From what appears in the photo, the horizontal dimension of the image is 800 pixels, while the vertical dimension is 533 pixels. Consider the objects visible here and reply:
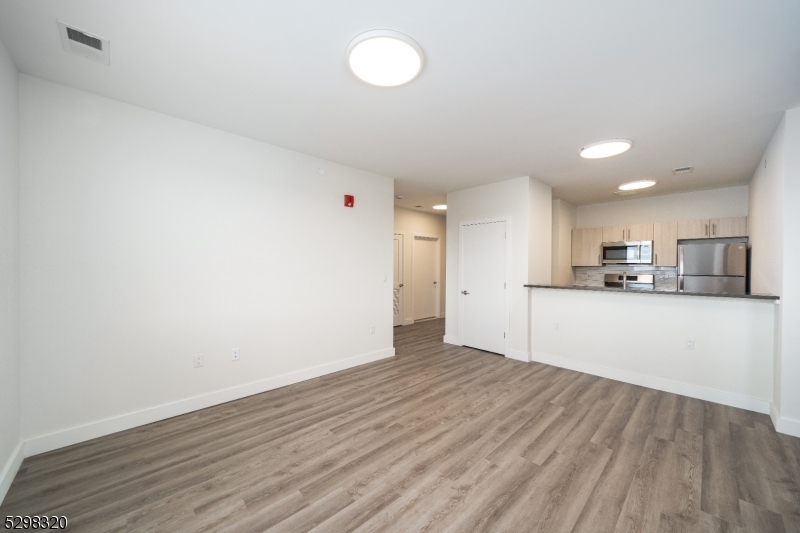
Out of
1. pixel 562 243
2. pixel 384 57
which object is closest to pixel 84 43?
pixel 384 57

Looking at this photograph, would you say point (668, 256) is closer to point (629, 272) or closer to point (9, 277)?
point (629, 272)

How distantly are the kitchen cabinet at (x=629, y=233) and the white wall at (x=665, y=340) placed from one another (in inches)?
96.4

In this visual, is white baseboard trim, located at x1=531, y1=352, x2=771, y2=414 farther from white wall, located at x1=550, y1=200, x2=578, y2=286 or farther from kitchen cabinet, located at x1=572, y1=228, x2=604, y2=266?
kitchen cabinet, located at x1=572, y1=228, x2=604, y2=266

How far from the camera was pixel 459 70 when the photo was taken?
2.09 m

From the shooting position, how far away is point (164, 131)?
2.76 m

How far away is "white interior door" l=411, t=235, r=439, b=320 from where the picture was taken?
24.0 feet

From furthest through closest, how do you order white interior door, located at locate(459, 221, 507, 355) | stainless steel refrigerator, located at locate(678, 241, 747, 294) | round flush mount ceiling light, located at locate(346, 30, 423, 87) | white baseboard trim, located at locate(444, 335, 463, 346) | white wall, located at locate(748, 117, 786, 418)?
white baseboard trim, located at locate(444, 335, 463, 346) → white interior door, located at locate(459, 221, 507, 355) → stainless steel refrigerator, located at locate(678, 241, 747, 294) → white wall, located at locate(748, 117, 786, 418) → round flush mount ceiling light, located at locate(346, 30, 423, 87)

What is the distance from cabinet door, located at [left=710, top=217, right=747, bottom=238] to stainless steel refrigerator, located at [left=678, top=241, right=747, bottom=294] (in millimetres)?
171

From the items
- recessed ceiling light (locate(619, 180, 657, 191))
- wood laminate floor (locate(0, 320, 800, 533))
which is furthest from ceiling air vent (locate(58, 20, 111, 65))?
recessed ceiling light (locate(619, 180, 657, 191))

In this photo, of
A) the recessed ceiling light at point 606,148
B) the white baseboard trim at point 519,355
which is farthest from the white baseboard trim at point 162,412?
the recessed ceiling light at point 606,148

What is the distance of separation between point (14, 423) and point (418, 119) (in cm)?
363

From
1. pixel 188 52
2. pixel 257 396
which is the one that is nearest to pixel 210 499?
pixel 257 396

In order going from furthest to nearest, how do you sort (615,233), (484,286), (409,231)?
(409,231)
(615,233)
(484,286)

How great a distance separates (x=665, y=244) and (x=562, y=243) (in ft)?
5.11
